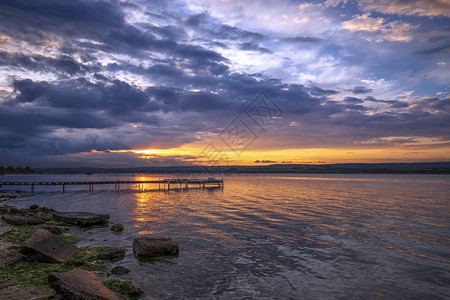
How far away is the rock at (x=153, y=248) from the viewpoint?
1452 centimetres

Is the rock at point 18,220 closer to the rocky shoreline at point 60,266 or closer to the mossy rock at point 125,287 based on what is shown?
the rocky shoreline at point 60,266

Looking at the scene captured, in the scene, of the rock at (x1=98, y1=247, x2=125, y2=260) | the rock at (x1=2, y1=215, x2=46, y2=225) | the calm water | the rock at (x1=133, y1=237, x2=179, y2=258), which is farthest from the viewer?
the rock at (x1=2, y1=215, x2=46, y2=225)

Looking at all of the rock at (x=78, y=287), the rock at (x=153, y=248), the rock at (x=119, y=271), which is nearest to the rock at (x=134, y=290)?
the rock at (x=78, y=287)

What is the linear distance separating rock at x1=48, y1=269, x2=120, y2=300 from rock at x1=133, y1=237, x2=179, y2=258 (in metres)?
5.44

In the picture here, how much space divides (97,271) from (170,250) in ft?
13.7

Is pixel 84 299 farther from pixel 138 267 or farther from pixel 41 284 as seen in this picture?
pixel 138 267

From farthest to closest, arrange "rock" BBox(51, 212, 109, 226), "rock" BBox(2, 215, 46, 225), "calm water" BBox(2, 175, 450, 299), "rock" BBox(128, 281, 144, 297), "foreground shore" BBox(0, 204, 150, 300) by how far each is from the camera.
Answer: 1. "rock" BBox(51, 212, 109, 226)
2. "rock" BBox(2, 215, 46, 225)
3. "calm water" BBox(2, 175, 450, 299)
4. "rock" BBox(128, 281, 144, 297)
5. "foreground shore" BBox(0, 204, 150, 300)

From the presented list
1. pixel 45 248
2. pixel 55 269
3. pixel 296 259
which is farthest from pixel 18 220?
pixel 296 259

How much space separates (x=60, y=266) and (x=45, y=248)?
1.51 m

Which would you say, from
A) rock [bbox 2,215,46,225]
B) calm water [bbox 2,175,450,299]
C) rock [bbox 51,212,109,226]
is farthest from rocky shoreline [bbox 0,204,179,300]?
rock [bbox 51,212,109,226]

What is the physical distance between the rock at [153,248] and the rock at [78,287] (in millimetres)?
5437

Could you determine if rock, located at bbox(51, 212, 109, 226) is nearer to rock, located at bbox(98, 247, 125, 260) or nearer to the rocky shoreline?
the rocky shoreline

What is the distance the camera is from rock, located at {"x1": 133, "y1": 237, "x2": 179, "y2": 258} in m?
14.5

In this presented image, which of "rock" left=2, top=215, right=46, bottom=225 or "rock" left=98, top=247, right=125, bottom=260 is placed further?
"rock" left=2, top=215, right=46, bottom=225
